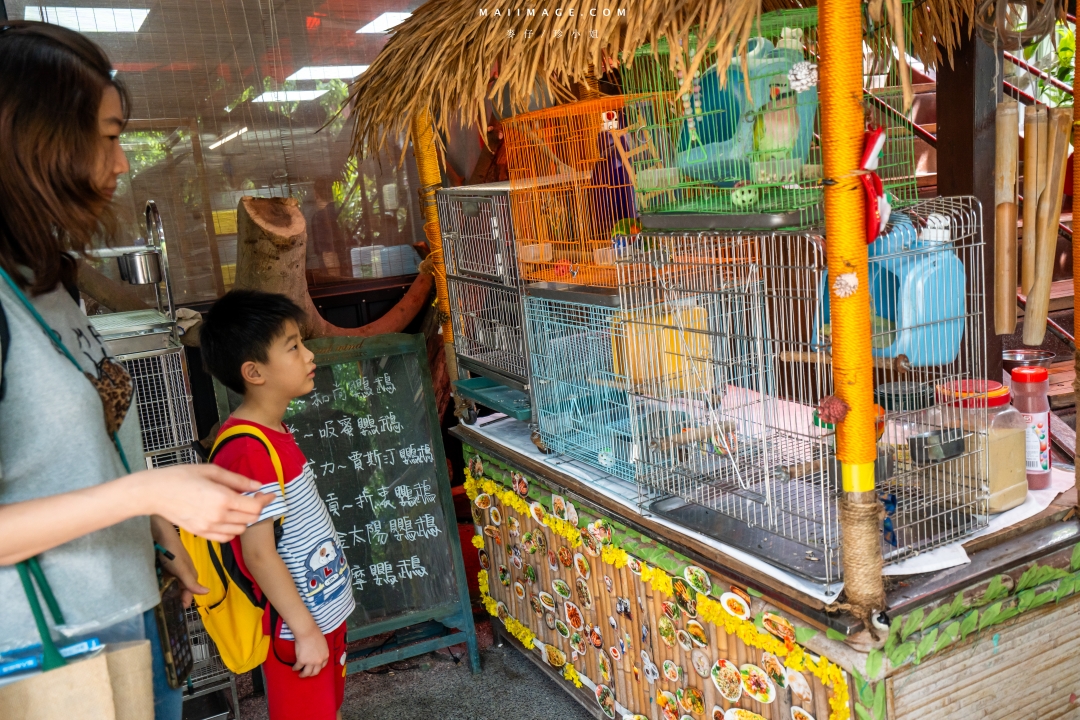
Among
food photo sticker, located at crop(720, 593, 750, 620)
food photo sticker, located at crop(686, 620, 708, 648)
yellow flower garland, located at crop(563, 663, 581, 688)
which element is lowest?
yellow flower garland, located at crop(563, 663, 581, 688)

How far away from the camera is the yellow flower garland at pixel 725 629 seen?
173 centimetres

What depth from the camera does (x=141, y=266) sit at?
9.43ft

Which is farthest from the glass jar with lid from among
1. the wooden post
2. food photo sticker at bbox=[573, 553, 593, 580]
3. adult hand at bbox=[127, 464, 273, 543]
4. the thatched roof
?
adult hand at bbox=[127, 464, 273, 543]

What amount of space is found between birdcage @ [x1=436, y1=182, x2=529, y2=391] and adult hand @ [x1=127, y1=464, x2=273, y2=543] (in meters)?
1.89

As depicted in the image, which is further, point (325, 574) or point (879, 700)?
point (325, 574)

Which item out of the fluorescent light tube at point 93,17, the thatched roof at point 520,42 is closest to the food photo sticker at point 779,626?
the thatched roof at point 520,42

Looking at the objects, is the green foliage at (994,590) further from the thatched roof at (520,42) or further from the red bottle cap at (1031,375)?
the thatched roof at (520,42)

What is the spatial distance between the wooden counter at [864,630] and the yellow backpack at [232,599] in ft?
3.26

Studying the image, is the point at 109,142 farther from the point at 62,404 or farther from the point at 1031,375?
the point at 1031,375

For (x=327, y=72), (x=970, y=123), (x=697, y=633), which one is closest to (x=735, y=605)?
(x=697, y=633)

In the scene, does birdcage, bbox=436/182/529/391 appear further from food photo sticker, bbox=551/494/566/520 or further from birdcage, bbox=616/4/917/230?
birdcage, bbox=616/4/917/230

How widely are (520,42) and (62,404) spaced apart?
1427 mm

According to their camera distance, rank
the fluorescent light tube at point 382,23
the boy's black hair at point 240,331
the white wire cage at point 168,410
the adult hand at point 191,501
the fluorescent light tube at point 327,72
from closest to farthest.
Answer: the adult hand at point 191,501
the boy's black hair at point 240,331
the white wire cage at point 168,410
the fluorescent light tube at point 327,72
the fluorescent light tube at point 382,23

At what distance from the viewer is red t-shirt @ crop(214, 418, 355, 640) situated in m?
2.11
